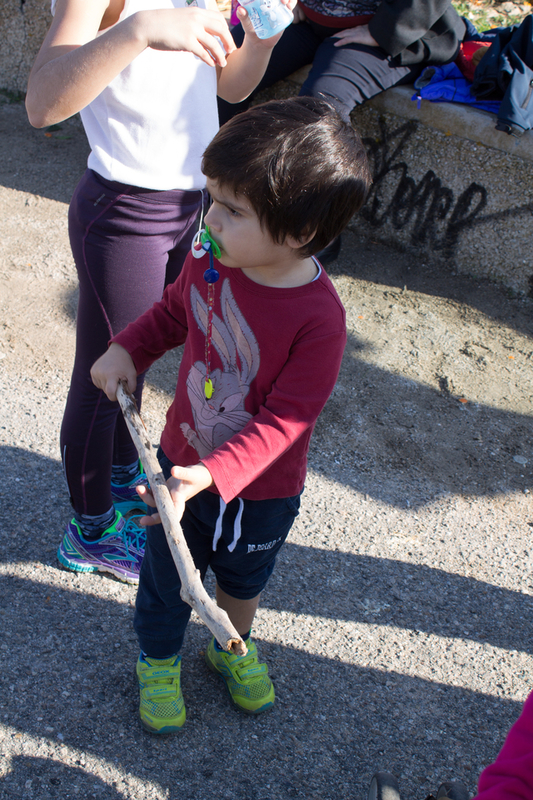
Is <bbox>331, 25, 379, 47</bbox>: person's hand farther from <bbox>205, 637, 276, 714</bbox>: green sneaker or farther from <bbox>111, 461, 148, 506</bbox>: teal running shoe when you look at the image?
<bbox>205, 637, 276, 714</bbox>: green sneaker

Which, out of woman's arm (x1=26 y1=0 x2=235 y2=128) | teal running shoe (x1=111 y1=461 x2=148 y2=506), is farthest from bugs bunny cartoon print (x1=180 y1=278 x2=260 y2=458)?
teal running shoe (x1=111 y1=461 x2=148 y2=506)

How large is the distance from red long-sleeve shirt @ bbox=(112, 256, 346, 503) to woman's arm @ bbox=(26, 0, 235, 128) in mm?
436

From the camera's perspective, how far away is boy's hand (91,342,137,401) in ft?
5.03

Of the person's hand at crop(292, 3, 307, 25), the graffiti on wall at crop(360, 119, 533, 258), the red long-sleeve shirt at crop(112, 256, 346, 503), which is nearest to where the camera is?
the red long-sleeve shirt at crop(112, 256, 346, 503)

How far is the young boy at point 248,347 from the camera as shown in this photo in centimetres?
123

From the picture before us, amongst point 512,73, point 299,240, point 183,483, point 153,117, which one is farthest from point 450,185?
point 183,483

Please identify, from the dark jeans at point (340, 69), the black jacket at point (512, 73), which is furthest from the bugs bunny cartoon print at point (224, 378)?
the black jacket at point (512, 73)

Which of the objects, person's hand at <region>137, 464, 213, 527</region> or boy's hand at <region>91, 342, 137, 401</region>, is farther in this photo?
boy's hand at <region>91, 342, 137, 401</region>

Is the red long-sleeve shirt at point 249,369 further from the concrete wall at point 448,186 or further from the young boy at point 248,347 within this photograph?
the concrete wall at point 448,186

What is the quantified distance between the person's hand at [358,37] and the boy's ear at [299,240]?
9.42ft

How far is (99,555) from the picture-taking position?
2.17 metres

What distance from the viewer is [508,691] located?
6.73 feet

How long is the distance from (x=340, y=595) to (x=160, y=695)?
2.48 ft

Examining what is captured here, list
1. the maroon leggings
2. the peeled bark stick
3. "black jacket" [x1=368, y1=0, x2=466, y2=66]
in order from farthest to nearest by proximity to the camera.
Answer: "black jacket" [x1=368, y1=0, x2=466, y2=66] → the maroon leggings → the peeled bark stick
